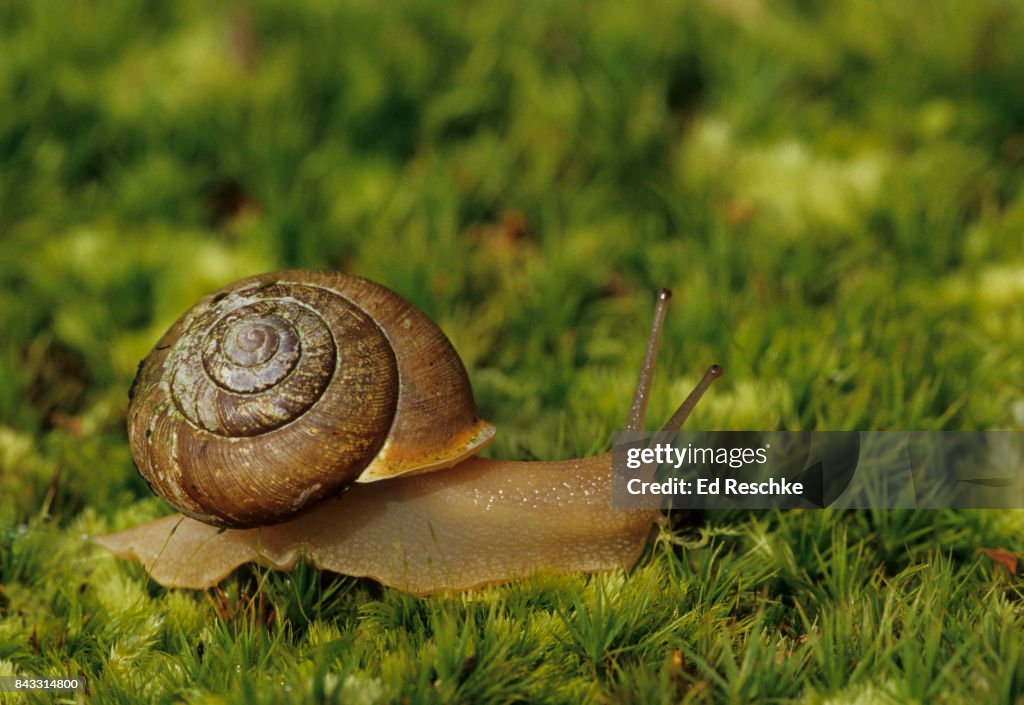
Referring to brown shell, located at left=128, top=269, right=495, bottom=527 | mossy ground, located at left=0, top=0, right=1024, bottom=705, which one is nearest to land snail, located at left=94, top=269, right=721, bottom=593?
brown shell, located at left=128, top=269, right=495, bottom=527

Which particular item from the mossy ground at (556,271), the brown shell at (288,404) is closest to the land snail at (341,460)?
the brown shell at (288,404)

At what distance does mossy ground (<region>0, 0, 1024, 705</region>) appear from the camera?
2.41 meters

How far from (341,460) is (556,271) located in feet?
5.15

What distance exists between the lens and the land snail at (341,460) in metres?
2.58

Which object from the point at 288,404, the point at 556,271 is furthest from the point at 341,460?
the point at 556,271

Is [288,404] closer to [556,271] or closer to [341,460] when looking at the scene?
[341,460]

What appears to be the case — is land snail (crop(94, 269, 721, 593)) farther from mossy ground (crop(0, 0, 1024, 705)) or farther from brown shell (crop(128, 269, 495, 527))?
mossy ground (crop(0, 0, 1024, 705))

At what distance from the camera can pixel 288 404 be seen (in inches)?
101

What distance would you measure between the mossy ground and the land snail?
0.12 m

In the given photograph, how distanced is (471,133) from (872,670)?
10.7ft

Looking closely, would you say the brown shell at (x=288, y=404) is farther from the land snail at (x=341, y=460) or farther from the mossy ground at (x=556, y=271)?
the mossy ground at (x=556, y=271)

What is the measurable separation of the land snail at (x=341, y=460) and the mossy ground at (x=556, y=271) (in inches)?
4.6

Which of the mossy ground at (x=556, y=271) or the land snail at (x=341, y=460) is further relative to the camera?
the land snail at (x=341, y=460)

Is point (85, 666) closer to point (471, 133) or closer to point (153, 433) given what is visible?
point (153, 433)
